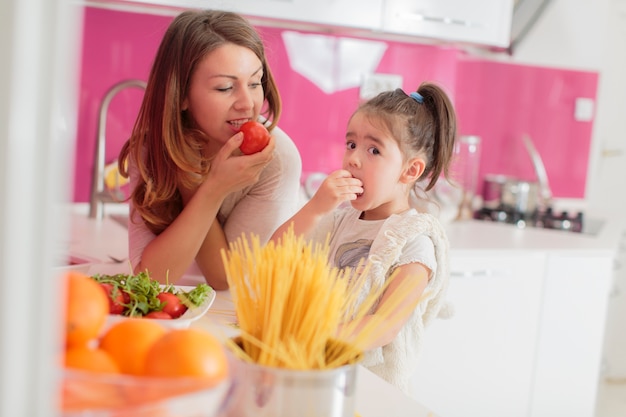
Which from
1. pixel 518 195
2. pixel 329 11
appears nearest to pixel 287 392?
pixel 329 11

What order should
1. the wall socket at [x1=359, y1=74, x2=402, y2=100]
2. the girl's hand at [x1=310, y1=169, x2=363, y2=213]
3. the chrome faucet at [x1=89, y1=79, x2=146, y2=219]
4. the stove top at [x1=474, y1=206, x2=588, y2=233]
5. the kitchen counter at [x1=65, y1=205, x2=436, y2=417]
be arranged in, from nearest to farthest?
the kitchen counter at [x1=65, y1=205, x2=436, y2=417] → the girl's hand at [x1=310, y1=169, x2=363, y2=213] → the chrome faucet at [x1=89, y1=79, x2=146, y2=219] → the wall socket at [x1=359, y1=74, x2=402, y2=100] → the stove top at [x1=474, y1=206, x2=588, y2=233]

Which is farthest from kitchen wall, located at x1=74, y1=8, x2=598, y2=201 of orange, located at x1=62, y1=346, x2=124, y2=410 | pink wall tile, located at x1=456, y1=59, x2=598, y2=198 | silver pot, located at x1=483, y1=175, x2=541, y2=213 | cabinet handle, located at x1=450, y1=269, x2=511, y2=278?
orange, located at x1=62, y1=346, x2=124, y2=410

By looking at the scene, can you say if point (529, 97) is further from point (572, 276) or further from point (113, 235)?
point (113, 235)

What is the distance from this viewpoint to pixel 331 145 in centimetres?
238

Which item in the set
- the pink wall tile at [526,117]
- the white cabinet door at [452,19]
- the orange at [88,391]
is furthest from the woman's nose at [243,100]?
the pink wall tile at [526,117]

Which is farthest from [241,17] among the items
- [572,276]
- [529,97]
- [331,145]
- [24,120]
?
[529,97]

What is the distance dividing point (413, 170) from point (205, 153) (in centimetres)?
34

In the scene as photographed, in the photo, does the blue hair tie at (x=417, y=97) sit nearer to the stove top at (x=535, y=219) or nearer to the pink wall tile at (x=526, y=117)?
the stove top at (x=535, y=219)

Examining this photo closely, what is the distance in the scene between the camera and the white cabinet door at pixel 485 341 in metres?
2.12

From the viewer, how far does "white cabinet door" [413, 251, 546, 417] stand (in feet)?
6.95

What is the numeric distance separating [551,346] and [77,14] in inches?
84.7

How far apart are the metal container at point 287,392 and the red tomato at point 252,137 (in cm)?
60

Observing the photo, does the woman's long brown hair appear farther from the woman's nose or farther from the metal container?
the metal container

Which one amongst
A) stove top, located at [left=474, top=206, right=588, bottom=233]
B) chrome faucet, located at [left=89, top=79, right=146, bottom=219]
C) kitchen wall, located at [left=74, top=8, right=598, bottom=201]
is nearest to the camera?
chrome faucet, located at [left=89, top=79, right=146, bottom=219]
